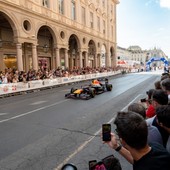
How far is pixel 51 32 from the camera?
26.1m

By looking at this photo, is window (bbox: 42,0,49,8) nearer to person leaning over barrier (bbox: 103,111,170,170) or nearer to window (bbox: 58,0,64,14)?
window (bbox: 58,0,64,14)

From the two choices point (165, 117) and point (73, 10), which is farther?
point (73, 10)

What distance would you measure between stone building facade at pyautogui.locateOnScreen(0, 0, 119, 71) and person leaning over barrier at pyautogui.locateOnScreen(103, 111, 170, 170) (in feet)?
63.8

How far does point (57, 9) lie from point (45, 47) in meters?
5.28

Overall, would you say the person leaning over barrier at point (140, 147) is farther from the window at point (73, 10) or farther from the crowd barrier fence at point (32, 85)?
the window at point (73, 10)

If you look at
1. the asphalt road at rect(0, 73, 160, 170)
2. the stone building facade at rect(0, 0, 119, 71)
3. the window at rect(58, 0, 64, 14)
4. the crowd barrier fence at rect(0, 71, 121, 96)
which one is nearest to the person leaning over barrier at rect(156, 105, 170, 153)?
the asphalt road at rect(0, 73, 160, 170)

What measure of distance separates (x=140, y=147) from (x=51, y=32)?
84.3 feet

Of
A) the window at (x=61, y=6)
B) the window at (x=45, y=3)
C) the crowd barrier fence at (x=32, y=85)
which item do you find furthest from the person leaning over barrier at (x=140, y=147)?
the window at (x=61, y=6)

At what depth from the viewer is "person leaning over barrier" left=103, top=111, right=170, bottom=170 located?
5.80 ft

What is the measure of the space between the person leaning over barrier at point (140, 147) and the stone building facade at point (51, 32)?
765 inches

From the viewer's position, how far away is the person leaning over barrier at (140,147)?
1767 mm

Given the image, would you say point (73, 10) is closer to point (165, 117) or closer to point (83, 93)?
point (83, 93)

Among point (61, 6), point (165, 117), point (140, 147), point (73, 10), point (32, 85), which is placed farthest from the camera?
point (73, 10)

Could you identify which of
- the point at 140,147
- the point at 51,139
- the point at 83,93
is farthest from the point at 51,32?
the point at 140,147
